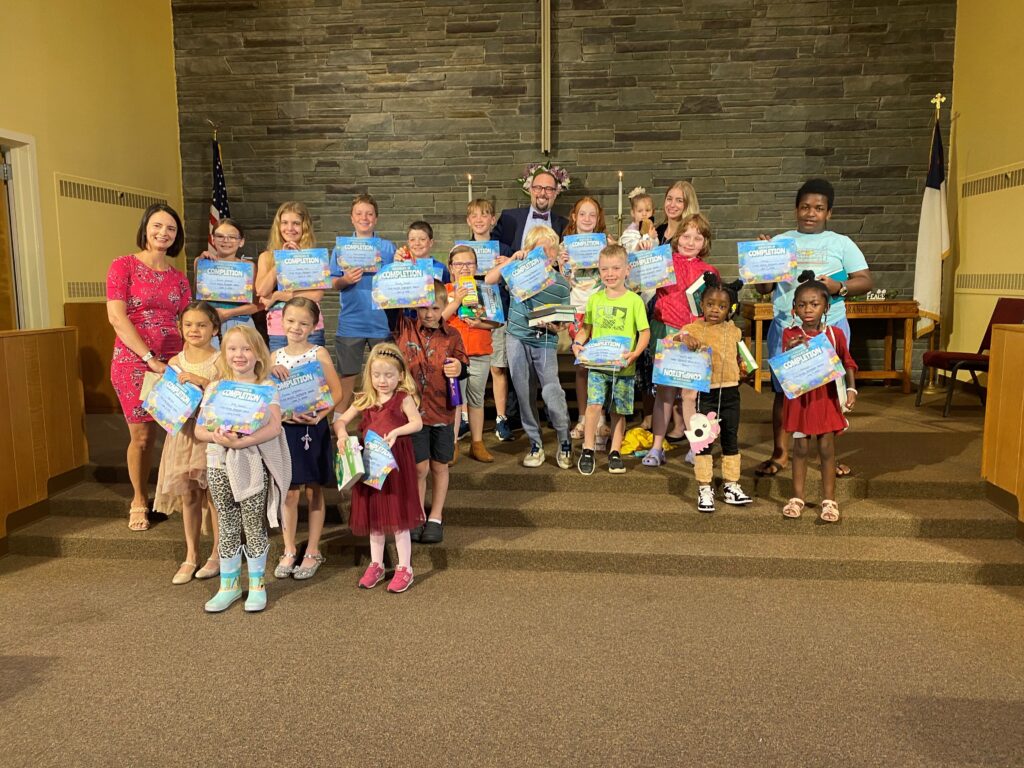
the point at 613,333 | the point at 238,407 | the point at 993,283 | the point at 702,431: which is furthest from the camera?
the point at 993,283

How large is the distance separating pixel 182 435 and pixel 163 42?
5638 millimetres

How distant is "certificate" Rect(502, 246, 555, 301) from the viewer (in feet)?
13.4

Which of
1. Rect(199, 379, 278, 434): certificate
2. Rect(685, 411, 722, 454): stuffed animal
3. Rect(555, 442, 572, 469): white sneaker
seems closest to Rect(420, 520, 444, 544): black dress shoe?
Rect(555, 442, 572, 469): white sneaker

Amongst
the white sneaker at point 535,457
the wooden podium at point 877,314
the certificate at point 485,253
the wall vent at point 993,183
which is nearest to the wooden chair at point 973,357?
the wooden podium at point 877,314

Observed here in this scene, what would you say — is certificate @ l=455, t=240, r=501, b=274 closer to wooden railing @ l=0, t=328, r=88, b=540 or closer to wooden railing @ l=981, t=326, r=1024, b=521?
wooden railing @ l=0, t=328, r=88, b=540

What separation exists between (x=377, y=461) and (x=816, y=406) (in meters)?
2.09

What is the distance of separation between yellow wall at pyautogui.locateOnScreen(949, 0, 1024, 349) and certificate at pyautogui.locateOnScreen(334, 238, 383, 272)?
5.28m

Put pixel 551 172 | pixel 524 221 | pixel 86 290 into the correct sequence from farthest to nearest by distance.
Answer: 1. pixel 551 172
2. pixel 86 290
3. pixel 524 221

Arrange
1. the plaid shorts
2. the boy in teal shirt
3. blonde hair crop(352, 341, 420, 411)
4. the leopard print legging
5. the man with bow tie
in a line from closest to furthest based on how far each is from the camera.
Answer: the leopard print legging, blonde hair crop(352, 341, 420, 411), the boy in teal shirt, the plaid shorts, the man with bow tie

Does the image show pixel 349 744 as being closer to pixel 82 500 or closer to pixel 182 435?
pixel 182 435

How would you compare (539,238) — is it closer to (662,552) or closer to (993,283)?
(662,552)

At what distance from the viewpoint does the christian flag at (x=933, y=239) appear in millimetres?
6801

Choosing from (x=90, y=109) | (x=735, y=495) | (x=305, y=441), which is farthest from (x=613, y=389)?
(x=90, y=109)

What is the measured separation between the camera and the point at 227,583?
10.6ft
